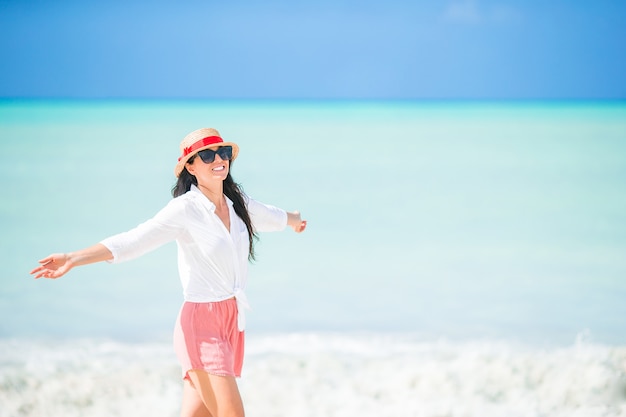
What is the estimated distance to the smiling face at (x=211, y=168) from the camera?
3.04 metres

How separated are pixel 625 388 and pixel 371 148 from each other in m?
14.8

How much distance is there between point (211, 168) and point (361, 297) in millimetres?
3567

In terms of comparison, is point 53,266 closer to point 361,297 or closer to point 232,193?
point 232,193

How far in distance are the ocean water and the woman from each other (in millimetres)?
1217

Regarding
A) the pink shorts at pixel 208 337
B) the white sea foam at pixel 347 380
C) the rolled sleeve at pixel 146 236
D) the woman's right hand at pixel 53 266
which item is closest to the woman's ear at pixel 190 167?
the rolled sleeve at pixel 146 236

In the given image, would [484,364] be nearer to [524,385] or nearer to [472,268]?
[524,385]

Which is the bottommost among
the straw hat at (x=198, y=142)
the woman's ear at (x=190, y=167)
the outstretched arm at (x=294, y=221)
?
the outstretched arm at (x=294, y=221)

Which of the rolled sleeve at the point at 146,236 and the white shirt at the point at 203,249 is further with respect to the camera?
the white shirt at the point at 203,249

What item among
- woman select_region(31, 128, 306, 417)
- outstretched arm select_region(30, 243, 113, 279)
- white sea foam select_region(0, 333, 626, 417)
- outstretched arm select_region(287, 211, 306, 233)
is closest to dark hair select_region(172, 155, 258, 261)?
woman select_region(31, 128, 306, 417)

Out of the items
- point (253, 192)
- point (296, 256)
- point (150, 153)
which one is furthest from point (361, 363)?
point (150, 153)

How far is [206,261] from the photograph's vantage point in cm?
301

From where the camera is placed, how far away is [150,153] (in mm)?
17359

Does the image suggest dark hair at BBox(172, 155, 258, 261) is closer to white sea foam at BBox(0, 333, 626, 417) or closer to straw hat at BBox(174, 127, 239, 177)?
straw hat at BBox(174, 127, 239, 177)

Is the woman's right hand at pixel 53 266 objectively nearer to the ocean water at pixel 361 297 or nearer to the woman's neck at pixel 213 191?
the woman's neck at pixel 213 191
